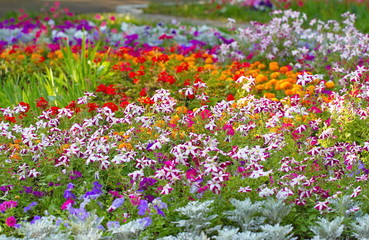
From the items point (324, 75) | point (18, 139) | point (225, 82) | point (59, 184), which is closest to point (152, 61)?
point (225, 82)

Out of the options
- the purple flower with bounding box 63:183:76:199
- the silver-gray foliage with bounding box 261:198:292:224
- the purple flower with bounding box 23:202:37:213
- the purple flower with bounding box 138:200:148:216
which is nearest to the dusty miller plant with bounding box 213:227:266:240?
the silver-gray foliage with bounding box 261:198:292:224

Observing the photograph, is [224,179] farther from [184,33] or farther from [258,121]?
[184,33]

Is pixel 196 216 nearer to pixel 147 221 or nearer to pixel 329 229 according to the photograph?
pixel 147 221

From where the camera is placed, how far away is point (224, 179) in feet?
11.0

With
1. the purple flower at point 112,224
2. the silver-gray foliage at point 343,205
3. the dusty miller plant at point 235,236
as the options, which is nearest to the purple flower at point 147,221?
the purple flower at point 112,224

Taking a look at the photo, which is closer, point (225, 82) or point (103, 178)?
point (103, 178)

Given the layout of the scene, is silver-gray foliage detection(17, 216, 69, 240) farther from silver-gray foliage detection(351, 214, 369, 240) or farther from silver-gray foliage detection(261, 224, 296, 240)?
silver-gray foliage detection(351, 214, 369, 240)

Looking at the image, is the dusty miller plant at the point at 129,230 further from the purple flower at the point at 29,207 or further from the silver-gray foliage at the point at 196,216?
the purple flower at the point at 29,207

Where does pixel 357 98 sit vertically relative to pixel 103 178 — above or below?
above

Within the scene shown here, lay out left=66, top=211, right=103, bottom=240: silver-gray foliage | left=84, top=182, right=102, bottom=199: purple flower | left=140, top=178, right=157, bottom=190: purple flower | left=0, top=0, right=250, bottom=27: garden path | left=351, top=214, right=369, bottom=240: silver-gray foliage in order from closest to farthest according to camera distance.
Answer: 1. left=66, top=211, right=103, bottom=240: silver-gray foliage
2. left=351, top=214, right=369, bottom=240: silver-gray foliage
3. left=84, top=182, right=102, bottom=199: purple flower
4. left=140, top=178, right=157, bottom=190: purple flower
5. left=0, top=0, right=250, bottom=27: garden path

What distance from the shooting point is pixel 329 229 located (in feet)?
9.53

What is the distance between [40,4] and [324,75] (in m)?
10.4

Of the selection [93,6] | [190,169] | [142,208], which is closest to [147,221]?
[142,208]

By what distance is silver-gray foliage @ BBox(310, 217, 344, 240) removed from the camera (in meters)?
2.91
